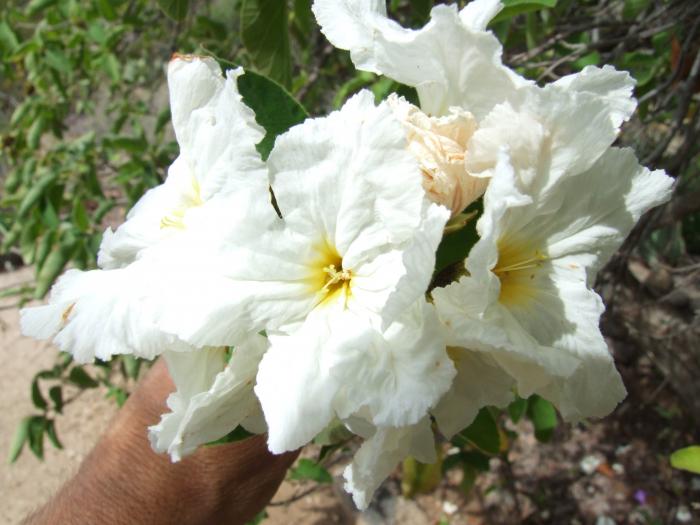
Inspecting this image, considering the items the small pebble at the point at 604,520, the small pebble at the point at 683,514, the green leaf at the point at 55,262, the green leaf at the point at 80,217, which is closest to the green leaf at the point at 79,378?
the green leaf at the point at 55,262

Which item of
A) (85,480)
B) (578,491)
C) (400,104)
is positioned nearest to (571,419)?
(400,104)

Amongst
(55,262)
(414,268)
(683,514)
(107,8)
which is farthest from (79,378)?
(683,514)

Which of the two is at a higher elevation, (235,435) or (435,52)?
(435,52)

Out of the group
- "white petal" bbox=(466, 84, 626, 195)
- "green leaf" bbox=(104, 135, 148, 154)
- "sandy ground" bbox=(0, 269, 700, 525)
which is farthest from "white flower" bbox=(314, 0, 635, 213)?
"sandy ground" bbox=(0, 269, 700, 525)

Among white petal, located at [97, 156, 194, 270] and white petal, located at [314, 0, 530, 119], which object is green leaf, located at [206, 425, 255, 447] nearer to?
white petal, located at [97, 156, 194, 270]

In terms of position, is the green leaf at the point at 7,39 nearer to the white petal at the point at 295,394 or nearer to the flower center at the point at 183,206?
the flower center at the point at 183,206

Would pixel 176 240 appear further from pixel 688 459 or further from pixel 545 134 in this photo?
pixel 688 459
